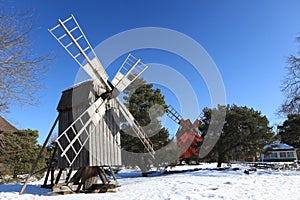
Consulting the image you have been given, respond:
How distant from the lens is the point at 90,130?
1012 centimetres

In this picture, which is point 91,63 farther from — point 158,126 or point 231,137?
point 231,137

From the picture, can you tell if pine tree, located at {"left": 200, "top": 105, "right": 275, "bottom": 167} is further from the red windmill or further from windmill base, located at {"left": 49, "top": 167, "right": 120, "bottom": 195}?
windmill base, located at {"left": 49, "top": 167, "right": 120, "bottom": 195}

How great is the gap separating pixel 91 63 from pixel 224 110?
1281cm

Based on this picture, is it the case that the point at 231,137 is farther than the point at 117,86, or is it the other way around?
the point at 231,137

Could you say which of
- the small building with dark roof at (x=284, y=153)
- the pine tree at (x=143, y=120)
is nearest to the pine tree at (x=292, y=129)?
the small building with dark roof at (x=284, y=153)

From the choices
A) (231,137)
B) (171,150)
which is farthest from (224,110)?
(171,150)

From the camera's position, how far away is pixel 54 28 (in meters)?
10.5

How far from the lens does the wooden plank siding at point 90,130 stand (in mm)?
10133

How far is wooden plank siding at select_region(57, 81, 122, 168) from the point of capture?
10.1 metres

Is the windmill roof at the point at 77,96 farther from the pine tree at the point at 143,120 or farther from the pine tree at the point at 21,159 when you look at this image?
the pine tree at the point at 143,120

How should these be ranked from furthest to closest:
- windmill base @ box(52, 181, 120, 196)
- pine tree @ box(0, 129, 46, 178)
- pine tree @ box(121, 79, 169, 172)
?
pine tree @ box(121, 79, 169, 172), pine tree @ box(0, 129, 46, 178), windmill base @ box(52, 181, 120, 196)

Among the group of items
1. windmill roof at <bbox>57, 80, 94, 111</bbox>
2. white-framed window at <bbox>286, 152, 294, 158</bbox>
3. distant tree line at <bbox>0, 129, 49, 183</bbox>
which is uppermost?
windmill roof at <bbox>57, 80, 94, 111</bbox>

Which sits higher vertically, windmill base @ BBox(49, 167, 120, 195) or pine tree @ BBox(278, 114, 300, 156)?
pine tree @ BBox(278, 114, 300, 156)

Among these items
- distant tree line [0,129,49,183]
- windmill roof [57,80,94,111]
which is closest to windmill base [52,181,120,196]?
windmill roof [57,80,94,111]
